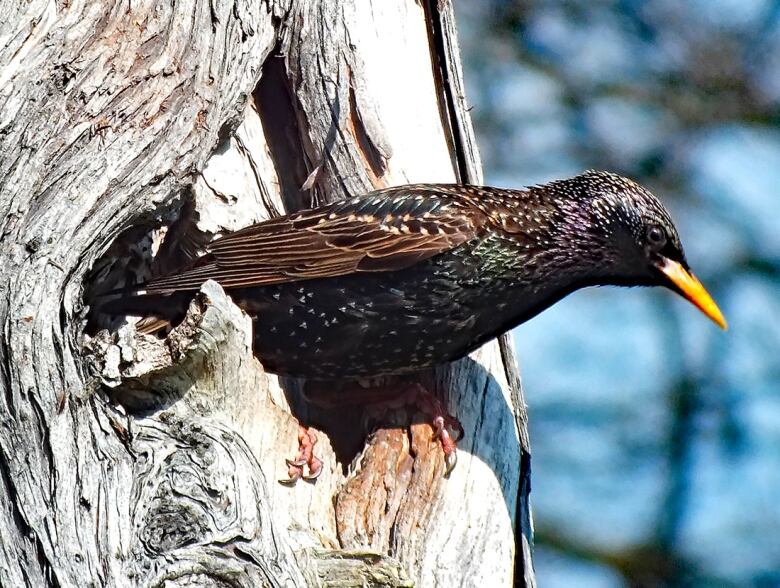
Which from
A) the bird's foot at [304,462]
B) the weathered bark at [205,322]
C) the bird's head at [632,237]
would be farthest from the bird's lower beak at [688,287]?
the bird's foot at [304,462]

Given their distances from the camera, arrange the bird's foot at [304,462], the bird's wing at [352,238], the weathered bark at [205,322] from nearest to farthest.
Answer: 1. the weathered bark at [205,322]
2. the bird's foot at [304,462]
3. the bird's wing at [352,238]

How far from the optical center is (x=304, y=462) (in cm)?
432

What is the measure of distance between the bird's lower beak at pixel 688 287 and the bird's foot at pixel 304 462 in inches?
62.7

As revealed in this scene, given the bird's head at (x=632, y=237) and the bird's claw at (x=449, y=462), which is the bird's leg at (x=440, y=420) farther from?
the bird's head at (x=632, y=237)

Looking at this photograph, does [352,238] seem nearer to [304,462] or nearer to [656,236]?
[304,462]

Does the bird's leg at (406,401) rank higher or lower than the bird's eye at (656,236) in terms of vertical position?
lower

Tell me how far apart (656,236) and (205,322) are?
6.57 ft

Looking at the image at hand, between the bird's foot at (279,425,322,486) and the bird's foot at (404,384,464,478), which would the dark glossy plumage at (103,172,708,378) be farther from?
the bird's foot at (279,425,322,486)

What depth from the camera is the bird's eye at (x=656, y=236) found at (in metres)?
4.90

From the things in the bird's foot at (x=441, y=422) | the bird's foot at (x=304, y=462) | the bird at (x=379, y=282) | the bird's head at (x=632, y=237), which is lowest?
the bird's foot at (x=304, y=462)

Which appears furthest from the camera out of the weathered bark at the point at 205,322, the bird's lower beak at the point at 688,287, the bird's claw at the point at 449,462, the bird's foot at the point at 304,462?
the bird's lower beak at the point at 688,287

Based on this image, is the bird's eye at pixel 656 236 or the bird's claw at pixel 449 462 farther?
the bird's eye at pixel 656 236

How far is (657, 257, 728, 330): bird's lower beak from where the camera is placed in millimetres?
4848

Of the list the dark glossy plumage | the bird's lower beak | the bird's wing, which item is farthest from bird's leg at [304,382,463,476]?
the bird's lower beak
